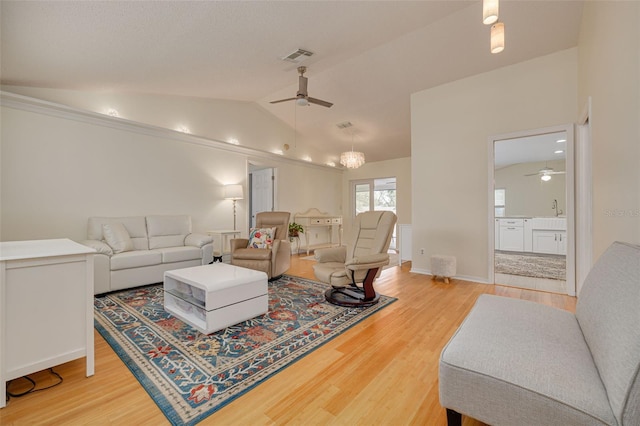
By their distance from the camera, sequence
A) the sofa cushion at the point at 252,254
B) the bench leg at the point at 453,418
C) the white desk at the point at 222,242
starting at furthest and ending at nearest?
the white desk at the point at 222,242 < the sofa cushion at the point at 252,254 < the bench leg at the point at 453,418

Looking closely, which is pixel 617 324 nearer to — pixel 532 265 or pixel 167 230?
pixel 167 230

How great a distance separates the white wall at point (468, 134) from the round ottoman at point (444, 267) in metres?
0.28

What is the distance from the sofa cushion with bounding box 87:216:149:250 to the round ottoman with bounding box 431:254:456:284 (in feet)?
14.2

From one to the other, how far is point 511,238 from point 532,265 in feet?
5.24

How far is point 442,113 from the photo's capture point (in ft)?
14.2

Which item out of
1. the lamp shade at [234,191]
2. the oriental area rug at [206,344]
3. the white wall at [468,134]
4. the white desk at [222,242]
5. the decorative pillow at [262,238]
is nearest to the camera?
the oriental area rug at [206,344]

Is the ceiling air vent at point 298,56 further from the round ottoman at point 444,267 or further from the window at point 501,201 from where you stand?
the window at point 501,201

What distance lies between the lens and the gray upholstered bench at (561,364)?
0.89m

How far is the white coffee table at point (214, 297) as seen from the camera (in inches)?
89.3

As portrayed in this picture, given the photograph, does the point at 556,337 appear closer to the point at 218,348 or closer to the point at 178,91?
the point at 218,348

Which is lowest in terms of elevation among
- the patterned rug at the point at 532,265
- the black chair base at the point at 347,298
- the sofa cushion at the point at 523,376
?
the patterned rug at the point at 532,265

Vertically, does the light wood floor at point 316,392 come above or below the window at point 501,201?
below

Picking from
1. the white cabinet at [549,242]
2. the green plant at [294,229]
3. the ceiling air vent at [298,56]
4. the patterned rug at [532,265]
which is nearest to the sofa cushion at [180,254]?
the green plant at [294,229]

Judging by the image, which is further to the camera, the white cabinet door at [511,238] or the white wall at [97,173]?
the white cabinet door at [511,238]
